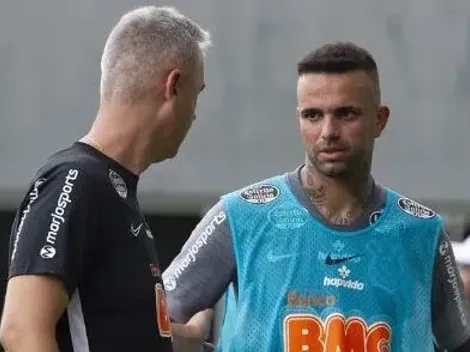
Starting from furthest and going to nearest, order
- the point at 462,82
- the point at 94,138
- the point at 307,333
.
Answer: the point at 462,82
the point at 307,333
the point at 94,138

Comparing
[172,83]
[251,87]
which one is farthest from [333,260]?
[251,87]

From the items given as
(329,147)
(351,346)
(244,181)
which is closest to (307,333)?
(351,346)

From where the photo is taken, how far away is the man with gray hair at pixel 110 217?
2664 mm

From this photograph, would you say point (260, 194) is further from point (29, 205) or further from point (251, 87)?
point (251, 87)

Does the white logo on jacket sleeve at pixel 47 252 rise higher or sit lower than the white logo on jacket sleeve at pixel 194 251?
higher

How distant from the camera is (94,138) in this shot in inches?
114

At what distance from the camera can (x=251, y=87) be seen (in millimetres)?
9344

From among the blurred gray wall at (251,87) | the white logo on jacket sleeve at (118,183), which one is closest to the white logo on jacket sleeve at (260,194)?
the white logo on jacket sleeve at (118,183)

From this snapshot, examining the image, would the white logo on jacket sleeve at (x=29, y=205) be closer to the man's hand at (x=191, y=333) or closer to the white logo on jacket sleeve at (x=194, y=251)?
the man's hand at (x=191, y=333)

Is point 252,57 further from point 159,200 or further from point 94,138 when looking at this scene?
point 94,138

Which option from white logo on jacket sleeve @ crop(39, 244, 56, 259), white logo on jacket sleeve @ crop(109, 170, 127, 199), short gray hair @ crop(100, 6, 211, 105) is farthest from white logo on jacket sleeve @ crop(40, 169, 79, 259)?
short gray hair @ crop(100, 6, 211, 105)

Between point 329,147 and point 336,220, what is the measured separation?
211 millimetres

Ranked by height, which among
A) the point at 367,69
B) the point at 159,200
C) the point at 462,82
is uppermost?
the point at 367,69

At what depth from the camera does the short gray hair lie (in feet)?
9.55
